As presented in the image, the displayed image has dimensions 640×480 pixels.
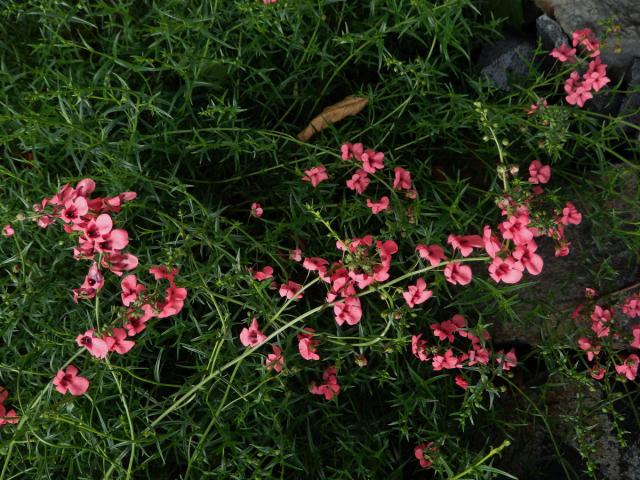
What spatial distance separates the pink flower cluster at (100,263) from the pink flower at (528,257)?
114 cm

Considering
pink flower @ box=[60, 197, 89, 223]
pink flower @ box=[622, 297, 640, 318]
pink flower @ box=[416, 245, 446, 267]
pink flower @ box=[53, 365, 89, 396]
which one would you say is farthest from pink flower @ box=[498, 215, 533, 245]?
pink flower @ box=[53, 365, 89, 396]

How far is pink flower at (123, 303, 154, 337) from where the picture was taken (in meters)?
2.20

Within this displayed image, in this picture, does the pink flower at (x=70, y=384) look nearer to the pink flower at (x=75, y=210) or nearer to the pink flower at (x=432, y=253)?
the pink flower at (x=75, y=210)

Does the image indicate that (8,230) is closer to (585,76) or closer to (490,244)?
(490,244)

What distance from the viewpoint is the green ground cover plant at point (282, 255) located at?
7.63 feet

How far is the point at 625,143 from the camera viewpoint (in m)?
3.27

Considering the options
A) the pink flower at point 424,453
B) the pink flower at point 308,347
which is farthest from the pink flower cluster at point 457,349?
the pink flower at point 308,347

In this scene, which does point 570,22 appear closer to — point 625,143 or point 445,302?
point 625,143

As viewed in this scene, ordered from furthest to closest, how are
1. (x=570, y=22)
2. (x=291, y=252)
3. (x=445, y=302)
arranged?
1. (x=570, y=22)
2. (x=445, y=302)
3. (x=291, y=252)

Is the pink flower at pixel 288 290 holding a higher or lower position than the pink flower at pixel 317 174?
lower

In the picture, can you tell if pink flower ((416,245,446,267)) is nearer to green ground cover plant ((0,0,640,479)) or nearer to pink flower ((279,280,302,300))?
green ground cover plant ((0,0,640,479))

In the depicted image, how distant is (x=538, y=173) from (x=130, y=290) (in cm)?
178

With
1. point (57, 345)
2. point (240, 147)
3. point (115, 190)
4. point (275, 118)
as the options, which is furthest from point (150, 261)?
point (275, 118)

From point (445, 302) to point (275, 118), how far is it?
1199 mm
